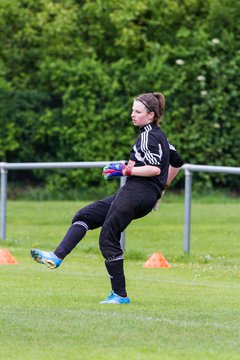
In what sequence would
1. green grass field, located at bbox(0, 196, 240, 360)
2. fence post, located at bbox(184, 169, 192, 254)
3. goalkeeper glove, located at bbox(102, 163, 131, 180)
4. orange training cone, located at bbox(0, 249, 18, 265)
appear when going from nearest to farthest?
green grass field, located at bbox(0, 196, 240, 360), goalkeeper glove, located at bbox(102, 163, 131, 180), orange training cone, located at bbox(0, 249, 18, 265), fence post, located at bbox(184, 169, 192, 254)

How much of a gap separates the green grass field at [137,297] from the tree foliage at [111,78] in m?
5.12

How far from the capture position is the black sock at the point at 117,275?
9.31 metres

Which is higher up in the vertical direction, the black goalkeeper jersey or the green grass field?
the black goalkeeper jersey

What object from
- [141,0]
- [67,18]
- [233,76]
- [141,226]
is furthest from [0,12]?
[141,226]

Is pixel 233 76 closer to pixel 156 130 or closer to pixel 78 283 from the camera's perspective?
pixel 78 283

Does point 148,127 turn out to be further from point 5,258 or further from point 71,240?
point 5,258

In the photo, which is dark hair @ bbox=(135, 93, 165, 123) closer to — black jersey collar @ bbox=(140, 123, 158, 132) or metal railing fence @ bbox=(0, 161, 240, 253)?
black jersey collar @ bbox=(140, 123, 158, 132)

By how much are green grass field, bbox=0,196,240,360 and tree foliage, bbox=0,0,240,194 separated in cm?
512

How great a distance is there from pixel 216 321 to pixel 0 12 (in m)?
16.6

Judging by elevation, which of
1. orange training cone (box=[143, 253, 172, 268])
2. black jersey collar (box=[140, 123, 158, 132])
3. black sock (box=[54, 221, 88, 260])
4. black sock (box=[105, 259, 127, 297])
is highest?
black jersey collar (box=[140, 123, 158, 132])

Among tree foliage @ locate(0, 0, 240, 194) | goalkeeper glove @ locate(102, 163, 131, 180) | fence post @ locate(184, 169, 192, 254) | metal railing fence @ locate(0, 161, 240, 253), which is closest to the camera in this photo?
Answer: goalkeeper glove @ locate(102, 163, 131, 180)

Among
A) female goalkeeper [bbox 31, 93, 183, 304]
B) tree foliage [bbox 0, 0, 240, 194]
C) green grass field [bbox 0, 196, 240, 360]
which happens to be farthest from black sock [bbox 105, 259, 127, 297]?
tree foliage [bbox 0, 0, 240, 194]

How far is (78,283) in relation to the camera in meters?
11.3

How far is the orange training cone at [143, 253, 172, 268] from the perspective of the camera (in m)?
13.7
